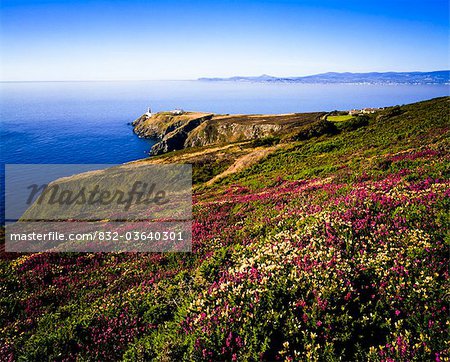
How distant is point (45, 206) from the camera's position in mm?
57000

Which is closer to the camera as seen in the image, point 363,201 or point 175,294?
point 175,294

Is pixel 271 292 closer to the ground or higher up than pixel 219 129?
closer to the ground

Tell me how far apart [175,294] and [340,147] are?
3843cm

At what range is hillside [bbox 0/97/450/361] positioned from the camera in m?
6.46

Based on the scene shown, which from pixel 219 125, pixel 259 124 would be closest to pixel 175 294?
pixel 259 124

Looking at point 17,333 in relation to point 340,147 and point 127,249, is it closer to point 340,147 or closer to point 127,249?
point 127,249

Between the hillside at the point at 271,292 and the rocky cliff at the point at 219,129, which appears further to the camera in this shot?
the rocky cliff at the point at 219,129

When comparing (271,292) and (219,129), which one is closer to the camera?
(271,292)

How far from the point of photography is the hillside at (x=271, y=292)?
646 centimetres

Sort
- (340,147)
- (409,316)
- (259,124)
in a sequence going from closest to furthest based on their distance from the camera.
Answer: (409,316) → (340,147) → (259,124)

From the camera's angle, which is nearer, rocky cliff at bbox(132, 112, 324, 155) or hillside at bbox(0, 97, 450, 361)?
hillside at bbox(0, 97, 450, 361)

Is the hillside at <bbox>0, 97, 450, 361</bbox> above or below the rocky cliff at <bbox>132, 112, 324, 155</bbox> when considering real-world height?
below

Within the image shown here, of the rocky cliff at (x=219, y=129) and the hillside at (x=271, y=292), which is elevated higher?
the rocky cliff at (x=219, y=129)

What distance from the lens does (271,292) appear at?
730 cm
